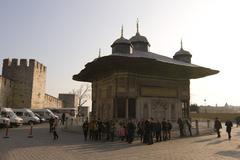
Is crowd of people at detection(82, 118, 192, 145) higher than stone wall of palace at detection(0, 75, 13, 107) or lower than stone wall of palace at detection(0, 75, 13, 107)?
lower

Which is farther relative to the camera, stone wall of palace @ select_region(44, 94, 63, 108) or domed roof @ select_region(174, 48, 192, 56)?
stone wall of palace @ select_region(44, 94, 63, 108)

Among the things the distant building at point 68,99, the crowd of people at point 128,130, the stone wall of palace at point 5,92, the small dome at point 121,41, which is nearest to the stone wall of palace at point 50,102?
the stone wall of palace at point 5,92

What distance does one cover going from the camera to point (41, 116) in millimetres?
41156

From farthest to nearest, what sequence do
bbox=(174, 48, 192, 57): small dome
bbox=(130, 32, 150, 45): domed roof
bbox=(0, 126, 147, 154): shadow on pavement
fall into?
bbox=(130, 32, 150, 45): domed roof < bbox=(174, 48, 192, 57): small dome < bbox=(0, 126, 147, 154): shadow on pavement

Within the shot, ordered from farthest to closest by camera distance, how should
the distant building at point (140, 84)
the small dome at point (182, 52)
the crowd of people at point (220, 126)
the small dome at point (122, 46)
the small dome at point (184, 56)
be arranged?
the small dome at point (182, 52), the small dome at point (184, 56), the small dome at point (122, 46), the distant building at point (140, 84), the crowd of people at point (220, 126)

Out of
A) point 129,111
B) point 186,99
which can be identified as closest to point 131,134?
point 129,111

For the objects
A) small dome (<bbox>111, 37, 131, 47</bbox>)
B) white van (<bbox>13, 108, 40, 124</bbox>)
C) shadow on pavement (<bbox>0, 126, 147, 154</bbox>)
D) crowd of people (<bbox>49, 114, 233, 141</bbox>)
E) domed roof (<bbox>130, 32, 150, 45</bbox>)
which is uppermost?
domed roof (<bbox>130, 32, 150, 45</bbox>)

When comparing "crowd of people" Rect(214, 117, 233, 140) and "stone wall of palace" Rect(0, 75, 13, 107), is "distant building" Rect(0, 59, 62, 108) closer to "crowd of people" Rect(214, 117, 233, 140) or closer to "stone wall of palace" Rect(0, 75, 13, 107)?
"stone wall of palace" Rect(0, 75, 13, 107)

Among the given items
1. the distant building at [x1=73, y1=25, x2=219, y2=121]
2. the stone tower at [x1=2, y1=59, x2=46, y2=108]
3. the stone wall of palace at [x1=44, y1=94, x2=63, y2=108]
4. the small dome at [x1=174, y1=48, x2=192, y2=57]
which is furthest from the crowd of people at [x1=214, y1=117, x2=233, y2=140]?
the stone wall of palace at [x1=44, y1=94, x2=63, y2=108]

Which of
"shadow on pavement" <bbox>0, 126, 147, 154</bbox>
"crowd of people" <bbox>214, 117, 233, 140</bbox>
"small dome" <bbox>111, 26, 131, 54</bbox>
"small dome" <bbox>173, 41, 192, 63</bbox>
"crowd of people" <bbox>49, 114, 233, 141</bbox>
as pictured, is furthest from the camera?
"small dome" <bbox>173, 41, 192, 63</bbox>

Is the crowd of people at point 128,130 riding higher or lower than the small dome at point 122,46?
lower

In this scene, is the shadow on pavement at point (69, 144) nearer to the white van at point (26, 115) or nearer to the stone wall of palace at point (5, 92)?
the white van at point (26, 115)

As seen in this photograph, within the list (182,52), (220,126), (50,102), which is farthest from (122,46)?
(50,102)

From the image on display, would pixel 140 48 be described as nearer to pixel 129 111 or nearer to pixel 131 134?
pixel 129 111
